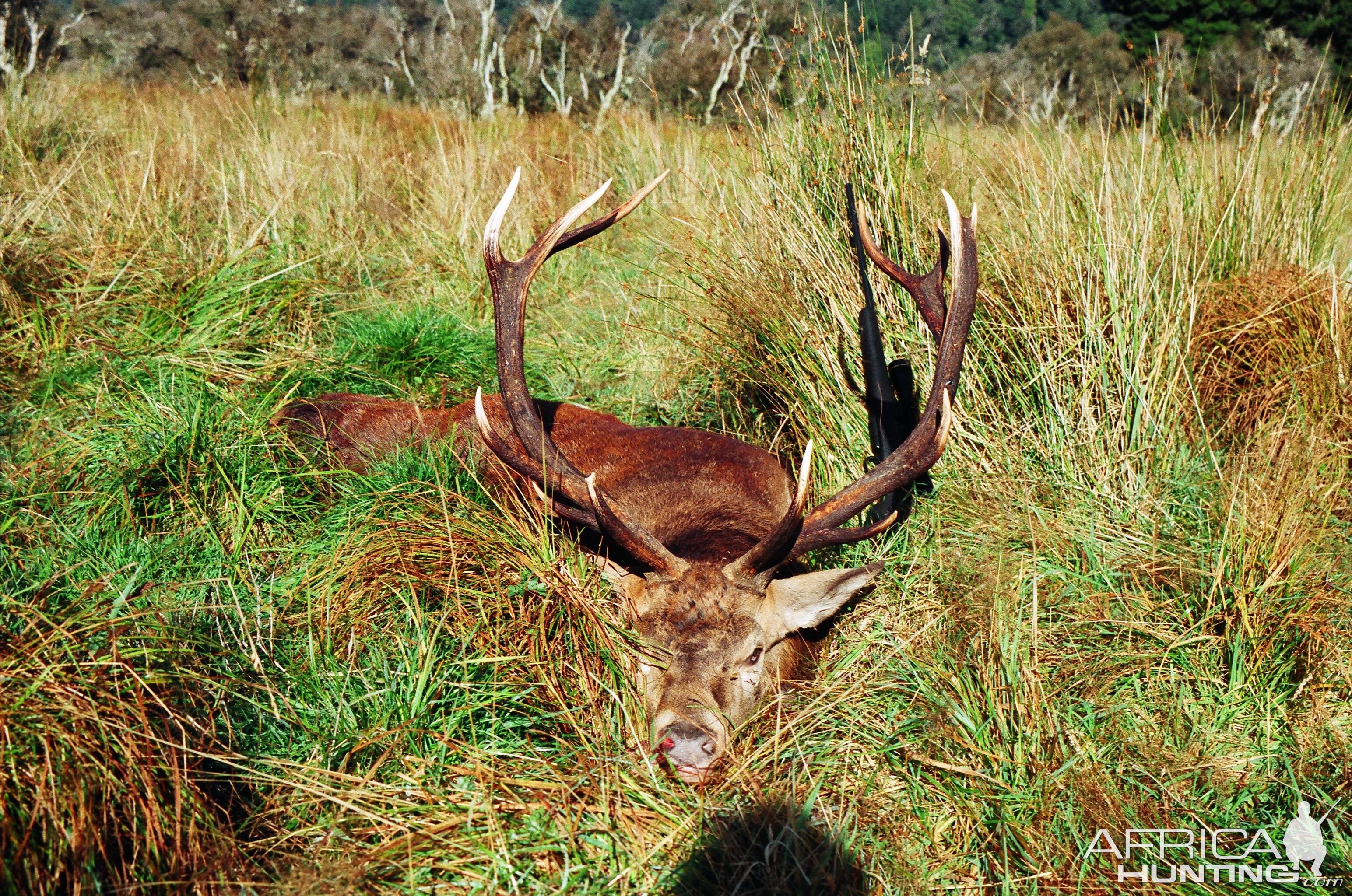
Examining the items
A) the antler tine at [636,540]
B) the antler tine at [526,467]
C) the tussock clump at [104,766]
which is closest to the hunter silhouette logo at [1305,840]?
the antler tine at [636,540]

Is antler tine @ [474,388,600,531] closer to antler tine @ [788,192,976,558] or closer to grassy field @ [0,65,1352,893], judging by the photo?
grassy field @ [0,65,1352,893]

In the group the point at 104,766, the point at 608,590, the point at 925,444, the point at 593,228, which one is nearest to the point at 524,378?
the point at 593,228

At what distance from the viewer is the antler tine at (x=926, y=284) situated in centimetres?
375

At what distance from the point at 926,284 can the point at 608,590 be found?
5.70ft

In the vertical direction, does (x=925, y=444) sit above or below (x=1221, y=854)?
A: above

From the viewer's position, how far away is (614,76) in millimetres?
14641

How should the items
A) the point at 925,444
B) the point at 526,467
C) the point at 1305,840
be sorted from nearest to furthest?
the point at 1305,840 → the point at 925,444 → the point at 526,467

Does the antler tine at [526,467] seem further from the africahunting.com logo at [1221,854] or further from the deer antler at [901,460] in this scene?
the africahunting.com logo at [1221,854]

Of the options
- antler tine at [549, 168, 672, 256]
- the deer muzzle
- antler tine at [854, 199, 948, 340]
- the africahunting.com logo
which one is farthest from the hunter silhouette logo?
antler tine at [549, 168, 672, 256]

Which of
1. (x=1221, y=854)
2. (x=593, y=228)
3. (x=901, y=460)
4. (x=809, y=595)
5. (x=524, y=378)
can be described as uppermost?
(x=593, y=228)

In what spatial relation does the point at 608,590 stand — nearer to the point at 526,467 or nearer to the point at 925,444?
the point at 526,467

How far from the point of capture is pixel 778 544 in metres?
3.04

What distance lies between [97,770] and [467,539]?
1.29 metres

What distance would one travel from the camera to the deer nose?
2711 mm
